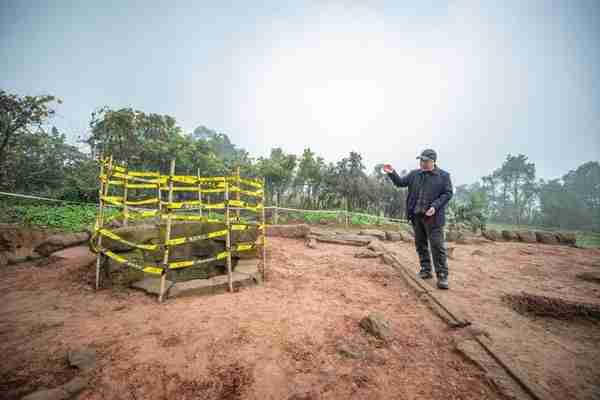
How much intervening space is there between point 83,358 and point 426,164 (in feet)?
15.4

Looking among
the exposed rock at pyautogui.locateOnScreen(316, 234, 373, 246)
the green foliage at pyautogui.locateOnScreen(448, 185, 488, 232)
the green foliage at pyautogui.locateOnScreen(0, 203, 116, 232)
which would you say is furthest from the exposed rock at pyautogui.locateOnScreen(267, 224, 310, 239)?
the green foliage at pyautogui.locateOnScreen(448, 185, 488, 232)

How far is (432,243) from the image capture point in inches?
142

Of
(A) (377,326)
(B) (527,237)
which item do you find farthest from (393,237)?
(B) (527,237)

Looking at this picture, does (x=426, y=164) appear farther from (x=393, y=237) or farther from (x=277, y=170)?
(x=277, y=170)

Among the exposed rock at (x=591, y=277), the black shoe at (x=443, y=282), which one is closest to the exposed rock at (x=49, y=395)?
the black shoe at (x=443, y=282)

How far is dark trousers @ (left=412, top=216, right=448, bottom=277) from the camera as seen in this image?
3546 millimetres

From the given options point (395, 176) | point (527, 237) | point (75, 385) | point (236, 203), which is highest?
point (395, 176)

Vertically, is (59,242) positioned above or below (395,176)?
below

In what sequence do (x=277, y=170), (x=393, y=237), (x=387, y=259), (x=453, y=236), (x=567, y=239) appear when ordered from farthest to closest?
(x=277, y=170) < (x=567, y=239) < (x=453, y=236) < (x=393, y=237) < (x=387, y=259)

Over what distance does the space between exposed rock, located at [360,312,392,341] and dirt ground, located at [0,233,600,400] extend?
0.22ft

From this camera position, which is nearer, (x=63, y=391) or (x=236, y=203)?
(x=63, y=391)

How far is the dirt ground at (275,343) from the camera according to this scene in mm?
1676

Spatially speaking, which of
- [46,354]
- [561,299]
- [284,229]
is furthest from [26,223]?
[561,299]

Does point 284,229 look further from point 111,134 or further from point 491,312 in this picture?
point 111,134
